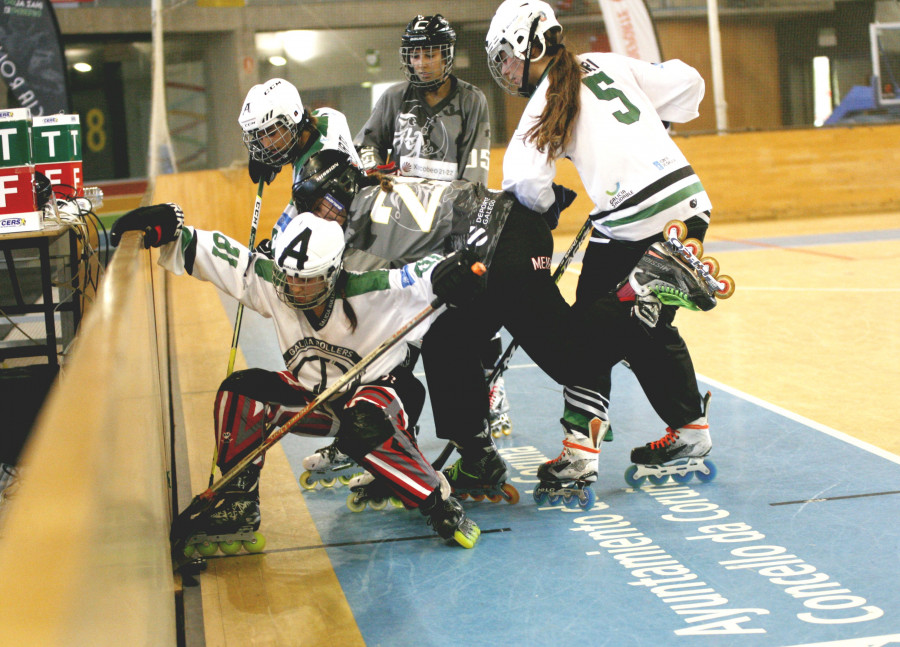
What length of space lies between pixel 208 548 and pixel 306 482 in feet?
2.40

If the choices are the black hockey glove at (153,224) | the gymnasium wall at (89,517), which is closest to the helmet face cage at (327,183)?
the black hockey glove at (153,224)

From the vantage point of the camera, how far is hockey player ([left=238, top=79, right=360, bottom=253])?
3.43m

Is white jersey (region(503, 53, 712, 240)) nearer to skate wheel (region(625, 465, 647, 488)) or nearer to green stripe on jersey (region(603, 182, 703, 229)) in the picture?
green stripe on jersey (region(603, 182, 703, 229))

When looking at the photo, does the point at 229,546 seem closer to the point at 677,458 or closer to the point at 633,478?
the point at 633,478

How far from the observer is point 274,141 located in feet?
11.5

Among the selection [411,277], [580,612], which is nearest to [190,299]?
[411,277]

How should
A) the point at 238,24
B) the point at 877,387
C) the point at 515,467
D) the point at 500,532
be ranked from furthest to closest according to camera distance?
the point at 238,24, the point at 877,387, the point at 515,467, the point at 500,532

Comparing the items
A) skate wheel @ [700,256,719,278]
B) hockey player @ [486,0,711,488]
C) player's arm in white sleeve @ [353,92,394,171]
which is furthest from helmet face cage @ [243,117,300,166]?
skate wheel @ [700,256,719,278]

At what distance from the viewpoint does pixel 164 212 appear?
305 centimetres

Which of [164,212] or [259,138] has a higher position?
[259,138]

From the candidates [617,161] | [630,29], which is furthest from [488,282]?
[630,29]

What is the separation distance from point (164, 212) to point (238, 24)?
9.32 m

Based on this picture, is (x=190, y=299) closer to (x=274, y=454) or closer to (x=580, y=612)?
(x=274, y=454)

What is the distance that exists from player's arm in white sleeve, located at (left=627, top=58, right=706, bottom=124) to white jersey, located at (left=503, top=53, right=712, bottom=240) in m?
0.08
